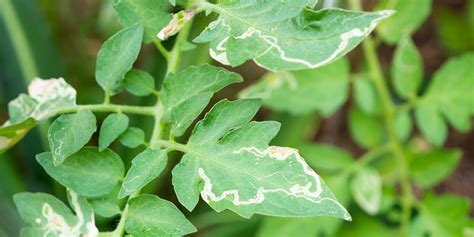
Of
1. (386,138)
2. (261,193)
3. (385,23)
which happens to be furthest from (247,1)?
(386,138)

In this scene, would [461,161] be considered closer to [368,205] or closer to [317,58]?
[368,205]

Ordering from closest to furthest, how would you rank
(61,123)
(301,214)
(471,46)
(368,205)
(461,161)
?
(301,214), (61,123), (368,205), (471,46), (461,161)

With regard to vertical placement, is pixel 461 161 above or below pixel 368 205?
below

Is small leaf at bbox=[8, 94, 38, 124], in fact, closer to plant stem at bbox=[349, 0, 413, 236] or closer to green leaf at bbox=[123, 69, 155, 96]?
green leaf at bbox=[123, 69, 155, 96]

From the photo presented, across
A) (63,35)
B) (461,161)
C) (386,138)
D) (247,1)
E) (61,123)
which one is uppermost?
(247,1)

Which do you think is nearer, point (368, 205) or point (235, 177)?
point (235, 177)

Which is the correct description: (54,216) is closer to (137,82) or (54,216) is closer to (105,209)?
(105,209)

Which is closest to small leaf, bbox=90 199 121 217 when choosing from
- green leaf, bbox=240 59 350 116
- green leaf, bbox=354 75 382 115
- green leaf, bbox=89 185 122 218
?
green leaf, bbox=89 185 122 218
